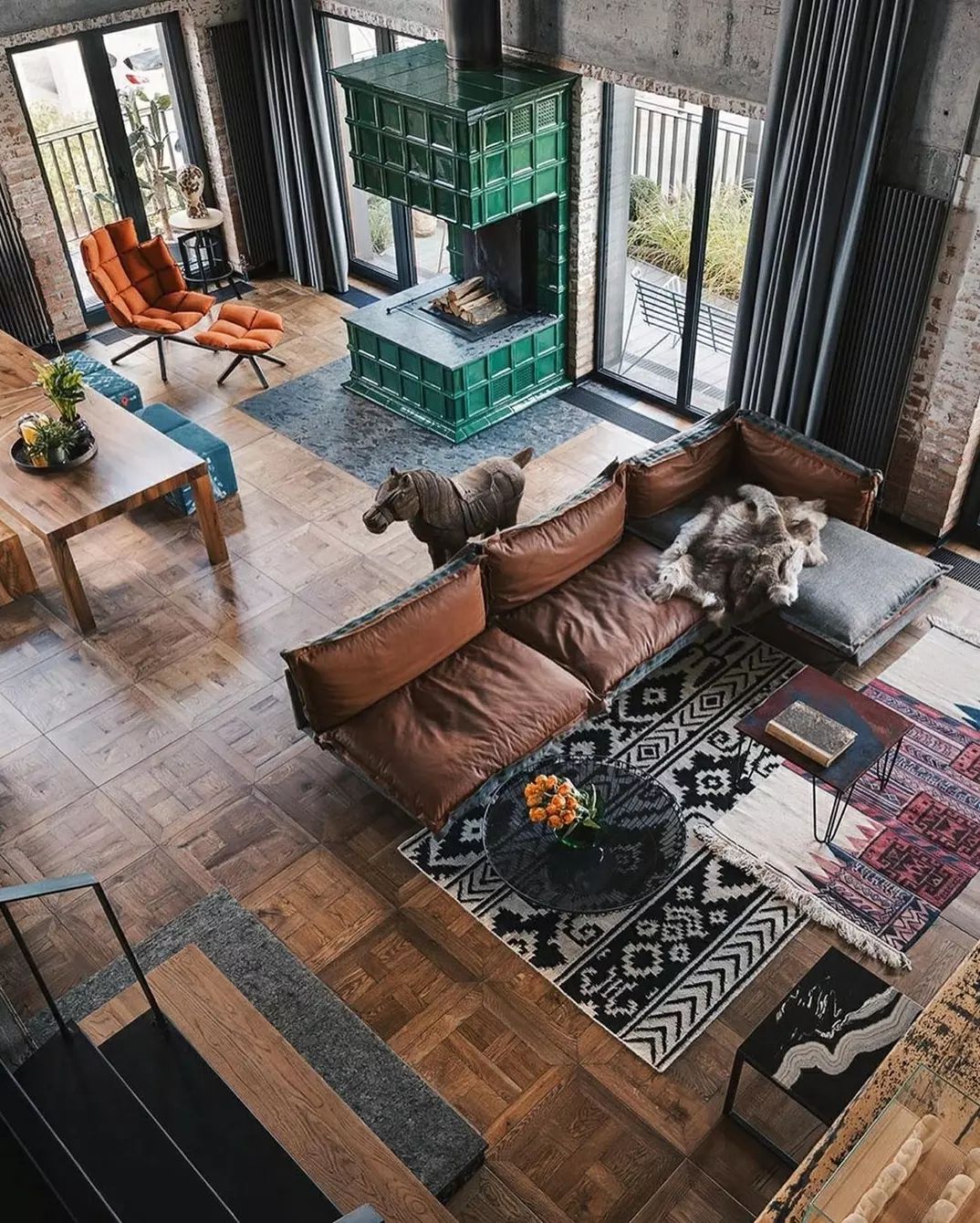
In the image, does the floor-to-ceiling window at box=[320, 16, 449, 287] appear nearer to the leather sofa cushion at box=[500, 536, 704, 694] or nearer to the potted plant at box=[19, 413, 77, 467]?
the potted plant at box=[19, 413, 77, 467]

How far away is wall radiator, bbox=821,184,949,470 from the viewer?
6.11m

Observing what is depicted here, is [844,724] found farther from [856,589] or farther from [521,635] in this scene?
[521,635]

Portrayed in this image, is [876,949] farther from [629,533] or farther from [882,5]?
[882,5]

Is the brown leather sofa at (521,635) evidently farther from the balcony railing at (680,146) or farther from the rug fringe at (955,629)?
the balcony railing at (680,146)

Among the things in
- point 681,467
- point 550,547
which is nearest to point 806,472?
point 681,467

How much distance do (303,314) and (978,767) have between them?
665cm

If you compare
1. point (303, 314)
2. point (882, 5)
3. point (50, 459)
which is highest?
point (882, 5)

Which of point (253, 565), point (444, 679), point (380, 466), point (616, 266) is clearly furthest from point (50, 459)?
point (616, 266)

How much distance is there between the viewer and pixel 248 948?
499cm

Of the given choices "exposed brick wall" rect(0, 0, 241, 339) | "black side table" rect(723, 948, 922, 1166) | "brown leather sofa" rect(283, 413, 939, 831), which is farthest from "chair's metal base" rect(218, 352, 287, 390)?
"black side table" rect(723, 948, 922, 1166)

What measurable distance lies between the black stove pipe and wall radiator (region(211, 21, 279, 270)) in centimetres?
263

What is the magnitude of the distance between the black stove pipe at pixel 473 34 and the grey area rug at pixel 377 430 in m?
2.33

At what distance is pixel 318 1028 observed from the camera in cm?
469

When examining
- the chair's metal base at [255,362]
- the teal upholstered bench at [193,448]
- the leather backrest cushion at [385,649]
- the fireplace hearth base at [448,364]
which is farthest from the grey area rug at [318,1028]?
the chair's metal base at [255,362]
